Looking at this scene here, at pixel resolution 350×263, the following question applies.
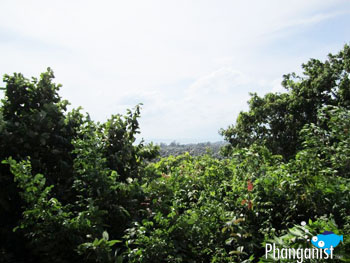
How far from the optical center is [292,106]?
1762cm

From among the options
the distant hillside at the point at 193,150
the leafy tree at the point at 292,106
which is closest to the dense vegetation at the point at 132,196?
the distant hillside at the point at 193,150

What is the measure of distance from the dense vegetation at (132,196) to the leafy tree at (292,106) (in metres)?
A: 13.6

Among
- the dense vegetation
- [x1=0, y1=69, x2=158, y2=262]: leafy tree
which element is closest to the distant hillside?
[x1=0, y1=69, x2=158, y2=262]: leafy tree

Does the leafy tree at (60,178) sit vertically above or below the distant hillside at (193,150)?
below

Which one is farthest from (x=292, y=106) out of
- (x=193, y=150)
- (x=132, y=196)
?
(x=132, y=196)

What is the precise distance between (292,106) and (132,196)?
1660 cm

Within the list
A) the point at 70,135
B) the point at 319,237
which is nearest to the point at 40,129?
the point at 70,135

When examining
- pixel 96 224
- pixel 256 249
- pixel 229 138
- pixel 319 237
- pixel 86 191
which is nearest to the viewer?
pixel 319 237

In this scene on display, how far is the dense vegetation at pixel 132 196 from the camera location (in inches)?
98.1

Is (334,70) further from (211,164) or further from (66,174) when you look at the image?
(66,174)

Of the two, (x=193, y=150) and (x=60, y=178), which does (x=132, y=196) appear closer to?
(x=60, y=178)

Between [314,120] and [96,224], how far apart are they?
17.4m

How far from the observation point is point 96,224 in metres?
2.69

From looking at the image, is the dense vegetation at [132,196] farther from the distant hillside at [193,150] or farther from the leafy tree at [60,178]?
the distant hillside at [193,150]
